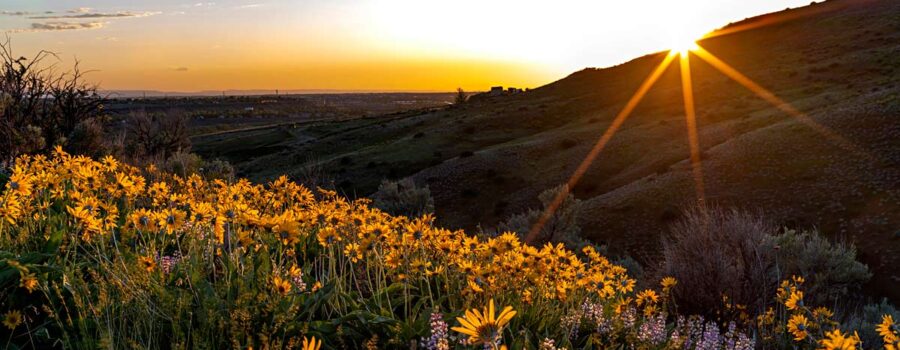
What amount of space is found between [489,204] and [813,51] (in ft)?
209

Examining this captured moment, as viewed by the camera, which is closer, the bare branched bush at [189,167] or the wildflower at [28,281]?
the wildflower at [28,281]

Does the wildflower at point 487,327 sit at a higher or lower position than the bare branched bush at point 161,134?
lower

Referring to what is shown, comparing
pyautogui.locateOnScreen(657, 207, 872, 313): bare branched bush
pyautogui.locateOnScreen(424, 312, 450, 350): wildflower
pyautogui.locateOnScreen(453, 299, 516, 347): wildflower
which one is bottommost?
pyautogui.locateOnScreen(657, 207, 872, 313): bare branched bush

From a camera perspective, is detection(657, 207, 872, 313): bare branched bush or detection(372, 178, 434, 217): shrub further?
detection(372, 178, 434, 217): shrub

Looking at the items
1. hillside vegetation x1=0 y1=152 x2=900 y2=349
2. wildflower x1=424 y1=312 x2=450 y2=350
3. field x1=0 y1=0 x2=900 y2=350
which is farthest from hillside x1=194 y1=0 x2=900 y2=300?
wildflower x1=424 y1=312 x2=450 y2=350

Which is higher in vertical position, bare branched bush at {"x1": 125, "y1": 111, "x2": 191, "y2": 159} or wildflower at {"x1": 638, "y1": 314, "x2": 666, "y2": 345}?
bare branched bush at {"x1": 125, "y1": 111, "x2": 191, "y2": 159}

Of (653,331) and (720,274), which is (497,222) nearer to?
(720,274)

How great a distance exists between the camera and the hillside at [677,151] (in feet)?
76.9

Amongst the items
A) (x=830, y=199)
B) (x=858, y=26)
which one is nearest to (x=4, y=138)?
(x=830, y=199)

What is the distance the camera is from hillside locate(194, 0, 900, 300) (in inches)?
923

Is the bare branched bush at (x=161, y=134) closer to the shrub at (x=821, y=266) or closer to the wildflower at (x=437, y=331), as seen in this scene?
the shrub at (x=821, y=266)

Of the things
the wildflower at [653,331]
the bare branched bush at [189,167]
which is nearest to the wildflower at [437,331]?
the wildflower at [653,331]

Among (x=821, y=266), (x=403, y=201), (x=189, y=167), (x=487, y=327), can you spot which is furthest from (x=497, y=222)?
(x=487, y=327)

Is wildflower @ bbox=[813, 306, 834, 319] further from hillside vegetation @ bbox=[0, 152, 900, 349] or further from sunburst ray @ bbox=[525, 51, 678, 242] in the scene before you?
sunburst ray @ bbox=[525, 51, 678, 242]
